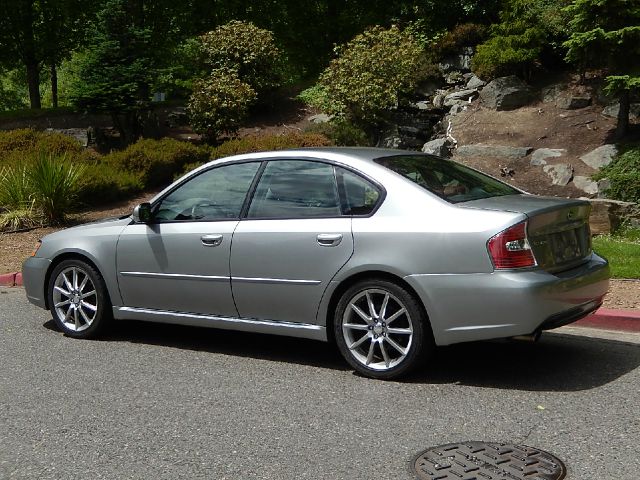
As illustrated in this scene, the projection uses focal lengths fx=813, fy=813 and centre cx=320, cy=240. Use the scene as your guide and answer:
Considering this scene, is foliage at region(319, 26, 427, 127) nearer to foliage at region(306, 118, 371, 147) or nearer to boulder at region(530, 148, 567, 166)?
foliage at region(306, 118, 371, 147)

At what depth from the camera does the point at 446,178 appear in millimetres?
6281

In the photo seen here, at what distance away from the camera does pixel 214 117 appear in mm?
18844

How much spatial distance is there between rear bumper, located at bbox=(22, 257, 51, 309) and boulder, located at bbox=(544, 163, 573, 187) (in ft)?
31.2

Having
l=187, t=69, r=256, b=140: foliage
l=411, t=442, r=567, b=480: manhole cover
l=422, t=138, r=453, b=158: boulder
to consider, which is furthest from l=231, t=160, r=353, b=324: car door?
l=187, t=69, r=256, b=140: foliage

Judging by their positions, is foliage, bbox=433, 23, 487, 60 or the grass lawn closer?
the grass lawn

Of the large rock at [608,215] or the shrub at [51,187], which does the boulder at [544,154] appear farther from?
the shrub at [51,187]

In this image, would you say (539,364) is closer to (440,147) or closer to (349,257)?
(349,257)

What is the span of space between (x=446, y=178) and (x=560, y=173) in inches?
344

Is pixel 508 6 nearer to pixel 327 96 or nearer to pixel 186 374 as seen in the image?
pixel 327 96

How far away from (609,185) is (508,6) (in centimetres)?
709

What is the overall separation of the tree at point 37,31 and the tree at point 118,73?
858 cm

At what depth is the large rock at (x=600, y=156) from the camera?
46.8 feet

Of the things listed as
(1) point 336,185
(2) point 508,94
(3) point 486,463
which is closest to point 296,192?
(1) point 336,185

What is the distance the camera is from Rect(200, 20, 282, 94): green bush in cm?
2023
